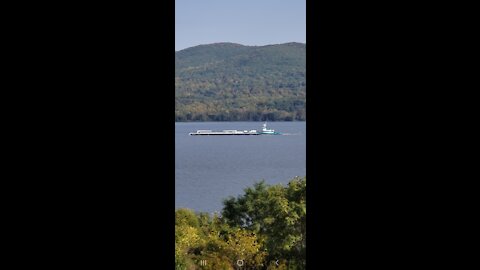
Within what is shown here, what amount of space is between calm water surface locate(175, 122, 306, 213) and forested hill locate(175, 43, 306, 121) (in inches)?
35.8

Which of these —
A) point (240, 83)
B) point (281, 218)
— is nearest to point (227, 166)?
point (240, 83)

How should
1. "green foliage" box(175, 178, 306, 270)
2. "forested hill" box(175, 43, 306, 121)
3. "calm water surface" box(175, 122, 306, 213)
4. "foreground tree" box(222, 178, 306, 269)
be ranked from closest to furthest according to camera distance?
1. "green foliage" box(175, 178, 306, 270)
2. "foreground tree" box(222, 178, 306, 269)
3. "forested hill" box(175, 43, 306, 121)
4. "calm water surface" box(175, 122, 306, 213)

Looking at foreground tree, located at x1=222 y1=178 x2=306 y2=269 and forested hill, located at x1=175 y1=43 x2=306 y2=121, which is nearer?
foreground tree, located at x1=222 y1=178 x2=306 y2=269

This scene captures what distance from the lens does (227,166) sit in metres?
39.6

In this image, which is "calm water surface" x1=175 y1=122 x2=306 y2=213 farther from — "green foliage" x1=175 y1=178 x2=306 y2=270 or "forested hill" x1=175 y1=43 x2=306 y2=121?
"green foliage" x1=175 y1=178 x2=306 y2=270

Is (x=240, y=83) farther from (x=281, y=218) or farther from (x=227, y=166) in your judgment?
(x=281, y=218)

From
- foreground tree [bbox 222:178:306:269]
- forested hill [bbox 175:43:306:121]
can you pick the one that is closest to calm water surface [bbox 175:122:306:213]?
forested hill [bbox 175:43:306:121]

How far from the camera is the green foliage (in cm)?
1079

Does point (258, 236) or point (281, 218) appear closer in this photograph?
point (258, 236)

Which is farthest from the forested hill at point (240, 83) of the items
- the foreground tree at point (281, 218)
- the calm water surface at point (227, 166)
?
the foreground tree at point (281, 218)

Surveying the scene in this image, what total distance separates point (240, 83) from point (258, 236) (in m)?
24.0
